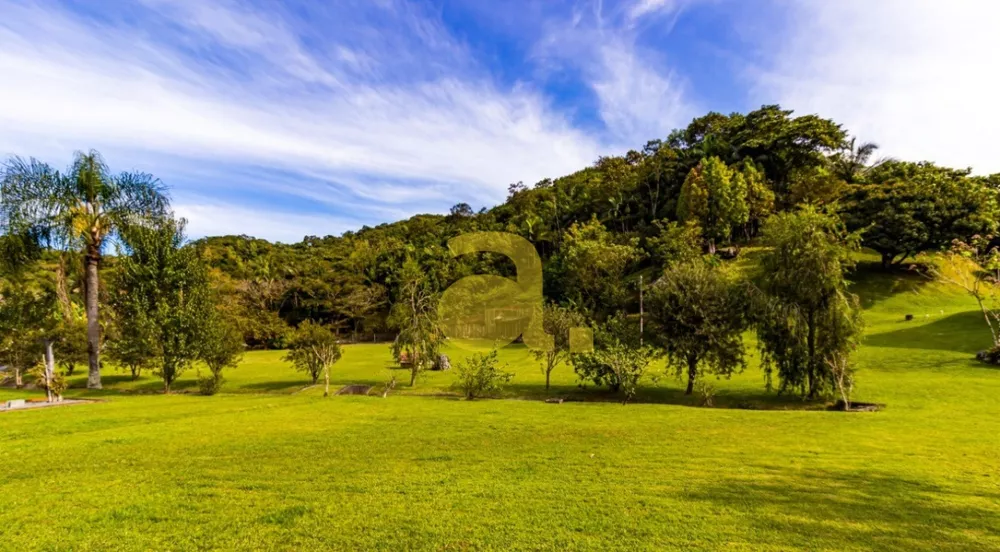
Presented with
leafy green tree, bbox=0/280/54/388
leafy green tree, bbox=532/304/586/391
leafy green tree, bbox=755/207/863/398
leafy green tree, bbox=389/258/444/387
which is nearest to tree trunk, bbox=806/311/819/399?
leafy green tree, bbox=755/207/863/398

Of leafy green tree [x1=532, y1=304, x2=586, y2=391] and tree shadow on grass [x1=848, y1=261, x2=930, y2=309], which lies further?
tree shadow on grass [x1=848, y1=261, x2=930, y2=309]

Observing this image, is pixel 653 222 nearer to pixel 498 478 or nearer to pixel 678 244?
pixel 678 244

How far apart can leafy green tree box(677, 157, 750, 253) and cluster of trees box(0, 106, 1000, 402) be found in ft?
0.80

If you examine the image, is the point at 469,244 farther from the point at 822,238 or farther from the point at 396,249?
the point at 822,238

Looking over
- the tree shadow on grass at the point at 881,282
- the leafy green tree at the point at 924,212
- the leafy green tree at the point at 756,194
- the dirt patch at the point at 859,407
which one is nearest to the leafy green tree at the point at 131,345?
the dirt patch at the point at 859,407

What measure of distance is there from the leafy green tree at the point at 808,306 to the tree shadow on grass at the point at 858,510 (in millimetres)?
12360

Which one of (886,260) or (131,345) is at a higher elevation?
(886,260)

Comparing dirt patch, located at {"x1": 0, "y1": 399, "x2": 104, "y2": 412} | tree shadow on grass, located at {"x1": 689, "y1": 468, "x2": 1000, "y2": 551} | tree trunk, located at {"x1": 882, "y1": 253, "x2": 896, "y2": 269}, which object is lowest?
dirt patch, located at {"x1": 0, "y1": 399, "x2": 104, "y2": 412}

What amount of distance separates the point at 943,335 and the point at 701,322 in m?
23.1

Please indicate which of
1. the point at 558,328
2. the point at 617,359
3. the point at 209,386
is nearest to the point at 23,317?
the point at 209,386

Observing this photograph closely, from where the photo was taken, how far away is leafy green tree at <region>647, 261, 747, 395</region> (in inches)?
819

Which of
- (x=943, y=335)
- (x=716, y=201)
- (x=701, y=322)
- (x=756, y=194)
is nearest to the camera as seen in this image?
Answer: (x=701, y=322)

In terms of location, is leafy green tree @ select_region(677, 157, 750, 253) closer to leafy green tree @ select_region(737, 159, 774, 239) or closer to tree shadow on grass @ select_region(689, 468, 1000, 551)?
leafy green tree @ select_region(737, 159, 774, 239)

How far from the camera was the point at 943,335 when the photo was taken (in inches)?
1217
